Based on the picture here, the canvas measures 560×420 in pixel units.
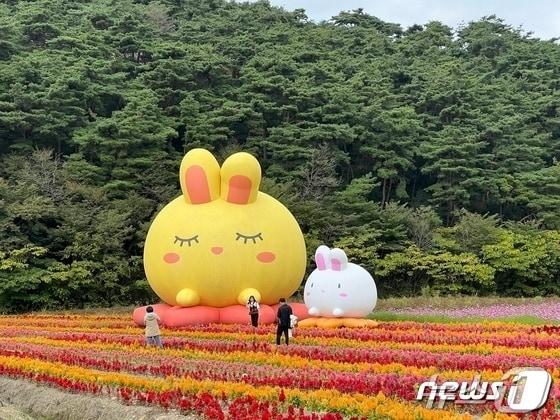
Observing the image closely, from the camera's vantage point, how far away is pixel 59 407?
10.3 meters

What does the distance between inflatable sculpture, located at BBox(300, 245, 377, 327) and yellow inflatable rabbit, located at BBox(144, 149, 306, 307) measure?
156 centimetres

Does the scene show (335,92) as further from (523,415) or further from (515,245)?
(523,415)

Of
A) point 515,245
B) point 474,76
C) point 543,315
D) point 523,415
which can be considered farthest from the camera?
point 474,76

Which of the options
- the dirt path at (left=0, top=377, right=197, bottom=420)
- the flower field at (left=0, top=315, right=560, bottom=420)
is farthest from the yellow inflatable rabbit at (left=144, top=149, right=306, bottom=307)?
the dirt path at (left=0, top=377, right=197, bottom=420)

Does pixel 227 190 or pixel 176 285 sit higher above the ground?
pixel 227 190

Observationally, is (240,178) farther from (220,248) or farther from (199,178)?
(220,248)

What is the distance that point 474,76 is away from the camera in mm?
51656

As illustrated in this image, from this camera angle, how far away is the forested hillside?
32.5 metres

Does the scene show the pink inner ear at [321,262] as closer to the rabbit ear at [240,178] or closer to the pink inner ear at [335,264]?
the pink inner ear at [335,264]

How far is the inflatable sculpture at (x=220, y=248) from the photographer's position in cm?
1961

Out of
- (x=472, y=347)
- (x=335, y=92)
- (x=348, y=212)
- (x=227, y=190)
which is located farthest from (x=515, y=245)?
(x=472, y=347)

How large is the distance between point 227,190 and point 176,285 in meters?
2.91

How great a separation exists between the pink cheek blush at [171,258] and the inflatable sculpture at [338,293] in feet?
11.7

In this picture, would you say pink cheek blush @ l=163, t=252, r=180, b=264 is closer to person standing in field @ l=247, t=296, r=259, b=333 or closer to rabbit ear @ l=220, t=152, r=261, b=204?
rabbit ear @ l=220, t=152, r=261, b=204
